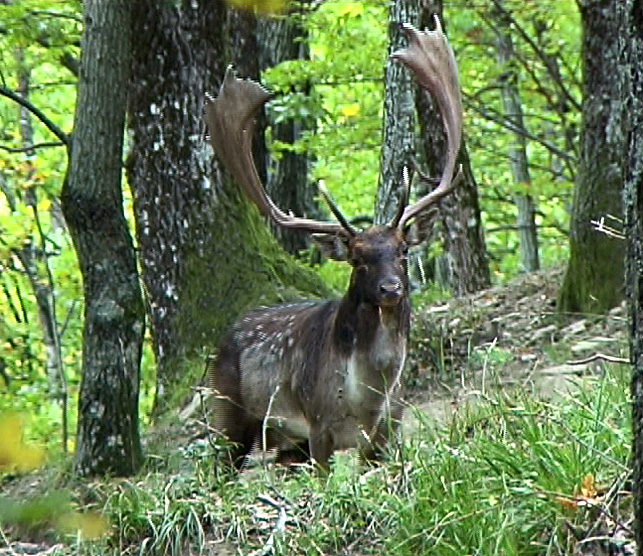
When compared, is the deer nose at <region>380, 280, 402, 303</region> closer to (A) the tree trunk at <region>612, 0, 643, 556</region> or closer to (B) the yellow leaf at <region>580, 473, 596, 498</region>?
(B) the yellow leaf at <region>580, 473, 596, 498</region>

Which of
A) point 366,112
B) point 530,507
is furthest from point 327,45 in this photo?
point 530,507

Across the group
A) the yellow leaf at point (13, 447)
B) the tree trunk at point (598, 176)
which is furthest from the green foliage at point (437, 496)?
the tree trunk at point (598, 176)

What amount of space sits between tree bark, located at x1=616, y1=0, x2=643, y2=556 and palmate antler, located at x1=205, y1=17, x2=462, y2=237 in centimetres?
560

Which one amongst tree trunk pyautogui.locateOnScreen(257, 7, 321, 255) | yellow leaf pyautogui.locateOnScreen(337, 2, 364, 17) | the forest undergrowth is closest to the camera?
the forest undergrowth

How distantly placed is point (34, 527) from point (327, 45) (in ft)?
38.4

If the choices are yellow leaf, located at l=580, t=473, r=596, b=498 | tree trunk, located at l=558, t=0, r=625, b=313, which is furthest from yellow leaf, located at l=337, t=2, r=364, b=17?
yellow leaf, located at l=580, t=473, r=596, b=498

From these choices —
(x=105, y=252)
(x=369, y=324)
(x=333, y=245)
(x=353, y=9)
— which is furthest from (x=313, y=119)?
(x=105, y=252)

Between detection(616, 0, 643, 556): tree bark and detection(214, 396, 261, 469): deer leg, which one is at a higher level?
detection(616, 0, 643, 556): tree bark

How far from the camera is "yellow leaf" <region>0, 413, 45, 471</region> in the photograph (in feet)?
25.3

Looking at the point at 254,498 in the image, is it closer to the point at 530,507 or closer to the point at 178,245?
the point at 530,507

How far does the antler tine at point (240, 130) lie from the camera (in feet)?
32.7

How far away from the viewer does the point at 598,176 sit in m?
11.9

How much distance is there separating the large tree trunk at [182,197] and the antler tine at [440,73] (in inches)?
97.3

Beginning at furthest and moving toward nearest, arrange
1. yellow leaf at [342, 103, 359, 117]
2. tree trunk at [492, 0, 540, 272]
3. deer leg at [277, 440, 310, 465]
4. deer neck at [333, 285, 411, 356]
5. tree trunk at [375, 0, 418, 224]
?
yellow leaf at [342, 103, 359, 117] < tree trunk at [492, 0, 540, 272] < tree trunk at [375, 0, 418, 224] < deer leg at [277, 440, 310, 465] < deer neck at [333, 285, 411, 356]
